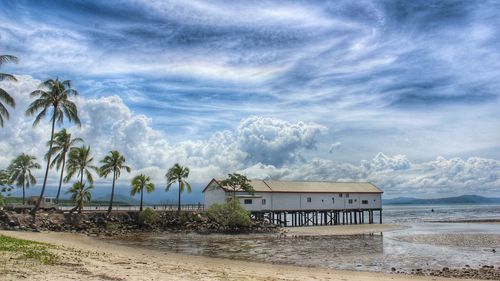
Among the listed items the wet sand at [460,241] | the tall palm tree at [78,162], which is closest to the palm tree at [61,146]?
the tall palm tree at [78,162]

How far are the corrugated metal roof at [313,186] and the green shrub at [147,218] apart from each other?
10.3 metres

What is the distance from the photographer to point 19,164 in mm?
66500

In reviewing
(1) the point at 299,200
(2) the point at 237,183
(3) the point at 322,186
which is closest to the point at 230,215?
(2) the point at 237,183

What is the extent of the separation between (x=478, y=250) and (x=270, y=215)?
33582 millimetres

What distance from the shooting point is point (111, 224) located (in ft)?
164

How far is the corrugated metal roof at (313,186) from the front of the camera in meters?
63.1

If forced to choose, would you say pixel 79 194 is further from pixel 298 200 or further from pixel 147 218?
pixel 298 200

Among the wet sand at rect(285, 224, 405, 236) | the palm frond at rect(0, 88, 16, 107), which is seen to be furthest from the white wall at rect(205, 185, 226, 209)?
the palm frond at rect(0, 88, 16, 107)

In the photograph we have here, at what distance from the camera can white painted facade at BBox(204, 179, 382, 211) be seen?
6081cm

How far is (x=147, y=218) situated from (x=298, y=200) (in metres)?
22.7

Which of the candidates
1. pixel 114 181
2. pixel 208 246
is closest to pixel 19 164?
pixel 114 181

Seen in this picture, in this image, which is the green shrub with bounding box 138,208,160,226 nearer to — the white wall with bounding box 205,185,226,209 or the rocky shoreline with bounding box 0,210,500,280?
the rocky shoreline with bounding box 0,210,500,280

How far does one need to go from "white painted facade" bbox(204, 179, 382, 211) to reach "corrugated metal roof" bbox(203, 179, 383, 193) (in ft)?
1.56

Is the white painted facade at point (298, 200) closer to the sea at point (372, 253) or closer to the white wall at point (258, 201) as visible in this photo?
the white wall at point (258, 201)
